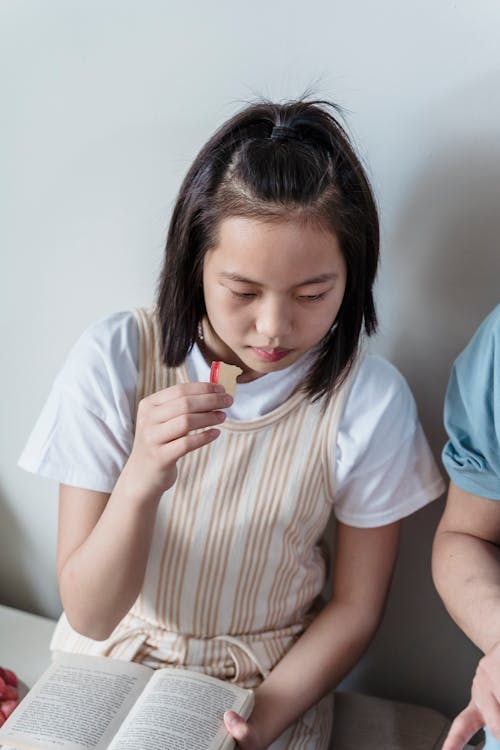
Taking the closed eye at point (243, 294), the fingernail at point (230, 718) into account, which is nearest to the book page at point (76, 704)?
the fingernail at point (230, 718)

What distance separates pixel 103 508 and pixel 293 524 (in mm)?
222

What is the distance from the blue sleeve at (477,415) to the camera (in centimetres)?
99

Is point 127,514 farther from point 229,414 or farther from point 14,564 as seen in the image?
point 14,564

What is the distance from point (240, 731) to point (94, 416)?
0.37m

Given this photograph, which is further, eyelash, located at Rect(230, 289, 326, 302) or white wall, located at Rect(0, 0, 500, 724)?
white wall, located at Rect(0, 0, 500, 724)

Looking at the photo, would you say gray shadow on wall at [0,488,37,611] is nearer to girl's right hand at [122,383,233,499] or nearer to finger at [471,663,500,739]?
girl's right hand at [122,383,233,499]

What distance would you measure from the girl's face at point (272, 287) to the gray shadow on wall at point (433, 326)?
223 millimetres

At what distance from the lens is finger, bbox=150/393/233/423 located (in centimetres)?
93

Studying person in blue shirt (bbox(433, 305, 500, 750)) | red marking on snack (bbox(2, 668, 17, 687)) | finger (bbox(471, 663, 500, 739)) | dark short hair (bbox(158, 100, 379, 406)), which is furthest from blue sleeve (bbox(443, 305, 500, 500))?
red marking on snack (bbox(2, 668, 17, 687))

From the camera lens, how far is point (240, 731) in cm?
99

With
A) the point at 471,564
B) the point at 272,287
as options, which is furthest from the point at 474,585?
the point at 272,287

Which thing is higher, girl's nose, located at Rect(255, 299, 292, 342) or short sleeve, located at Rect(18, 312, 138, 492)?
girl's nose, located at Rect(255, 299, 292, 342)

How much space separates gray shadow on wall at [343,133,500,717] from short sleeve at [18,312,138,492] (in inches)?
13.5

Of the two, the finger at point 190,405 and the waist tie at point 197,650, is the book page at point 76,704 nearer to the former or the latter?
the waist tie at point 197,650
